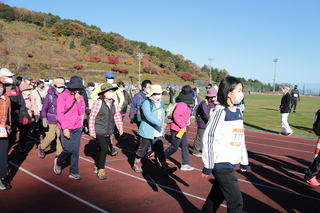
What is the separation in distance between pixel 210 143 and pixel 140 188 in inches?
110

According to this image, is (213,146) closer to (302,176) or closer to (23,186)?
(23,186)

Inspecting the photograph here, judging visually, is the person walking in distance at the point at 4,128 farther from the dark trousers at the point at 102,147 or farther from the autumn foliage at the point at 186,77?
the autumn foliage at the point at 186,77

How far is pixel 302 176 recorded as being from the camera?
272 inches

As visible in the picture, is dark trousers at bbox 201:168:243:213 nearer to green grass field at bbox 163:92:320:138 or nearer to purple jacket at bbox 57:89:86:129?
purple jacket at bbox 57:89:86:129

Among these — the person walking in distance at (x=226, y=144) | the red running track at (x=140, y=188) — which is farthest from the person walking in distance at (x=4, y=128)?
the person walking in distance at (x=226, y=144)

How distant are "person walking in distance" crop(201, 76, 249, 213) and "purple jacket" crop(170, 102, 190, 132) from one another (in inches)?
128

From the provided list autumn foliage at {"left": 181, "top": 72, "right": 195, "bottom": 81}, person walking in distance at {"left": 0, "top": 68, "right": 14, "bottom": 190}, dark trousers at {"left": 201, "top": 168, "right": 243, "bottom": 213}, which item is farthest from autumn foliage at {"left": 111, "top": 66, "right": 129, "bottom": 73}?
dark trousers at {"left": 201, "top": 168, "right": 243, "bottom": 213}

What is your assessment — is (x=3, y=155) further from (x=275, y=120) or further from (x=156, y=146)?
(x=275, y=120)

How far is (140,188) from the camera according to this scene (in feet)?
18.7

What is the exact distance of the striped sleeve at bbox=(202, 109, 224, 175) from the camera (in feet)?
10.8

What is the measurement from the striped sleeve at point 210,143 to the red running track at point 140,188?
1.72 m

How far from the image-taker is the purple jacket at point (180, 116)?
266 inches

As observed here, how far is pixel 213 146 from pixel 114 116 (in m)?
3.61

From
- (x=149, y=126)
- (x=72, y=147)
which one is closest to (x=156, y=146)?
(x=149, y=126)
